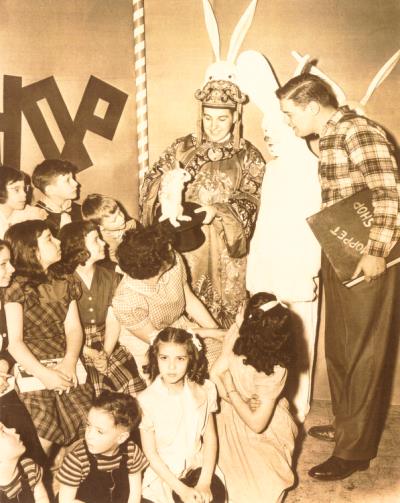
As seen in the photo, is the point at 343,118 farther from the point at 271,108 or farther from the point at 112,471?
the point at 112,471

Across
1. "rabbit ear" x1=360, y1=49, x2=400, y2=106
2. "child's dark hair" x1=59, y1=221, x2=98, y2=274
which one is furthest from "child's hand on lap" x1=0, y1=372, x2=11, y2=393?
"rabbit ear" x1=360, y1=49, x2=400, y2=106

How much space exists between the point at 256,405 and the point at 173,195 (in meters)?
0.67

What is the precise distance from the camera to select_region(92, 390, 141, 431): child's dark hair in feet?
5.90

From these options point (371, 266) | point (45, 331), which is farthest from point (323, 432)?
point (45, 331)

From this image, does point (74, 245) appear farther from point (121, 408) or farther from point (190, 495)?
point (190, 495)

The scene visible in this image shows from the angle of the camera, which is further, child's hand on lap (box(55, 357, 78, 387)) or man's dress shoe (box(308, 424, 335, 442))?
man's dress shoe (box(308, 424, 335, 442))

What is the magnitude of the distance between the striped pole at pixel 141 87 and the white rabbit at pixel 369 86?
0.47 meters

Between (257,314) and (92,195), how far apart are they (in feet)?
2.28

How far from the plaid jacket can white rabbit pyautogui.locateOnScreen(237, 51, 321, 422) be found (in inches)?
5.0

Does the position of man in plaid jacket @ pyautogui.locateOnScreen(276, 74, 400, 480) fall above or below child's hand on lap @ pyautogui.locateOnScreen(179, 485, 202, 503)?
above

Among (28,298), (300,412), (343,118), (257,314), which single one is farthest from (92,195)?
(300,412)

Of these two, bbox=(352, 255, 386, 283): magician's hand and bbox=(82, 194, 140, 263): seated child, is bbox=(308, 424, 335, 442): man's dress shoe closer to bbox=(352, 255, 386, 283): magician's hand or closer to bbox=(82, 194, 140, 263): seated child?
bbox=(352, 255, 386, 283): magician's hand

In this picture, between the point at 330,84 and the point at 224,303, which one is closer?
the point at 330,84

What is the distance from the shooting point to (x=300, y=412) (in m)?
2.22
